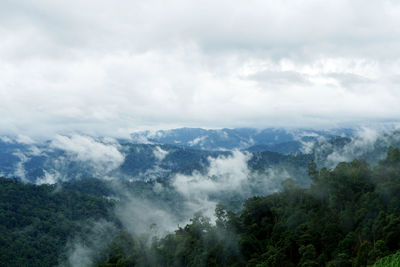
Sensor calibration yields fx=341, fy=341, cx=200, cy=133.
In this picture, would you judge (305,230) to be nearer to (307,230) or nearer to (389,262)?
(307,230)

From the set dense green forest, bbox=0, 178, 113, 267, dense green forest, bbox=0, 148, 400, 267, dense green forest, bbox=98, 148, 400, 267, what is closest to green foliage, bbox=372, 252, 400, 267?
dense green forest, bbox=0, 148, 400, 267

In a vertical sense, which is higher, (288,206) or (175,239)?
(288,206)

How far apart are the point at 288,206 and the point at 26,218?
496 feet

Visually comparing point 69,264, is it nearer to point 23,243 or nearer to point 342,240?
point 23,243

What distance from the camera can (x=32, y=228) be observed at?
164 metres

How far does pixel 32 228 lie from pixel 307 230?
149 meters

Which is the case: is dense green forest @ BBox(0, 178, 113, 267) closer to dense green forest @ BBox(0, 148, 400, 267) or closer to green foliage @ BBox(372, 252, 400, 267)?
dense green forest @ BBox(0, 148, 400, 267)

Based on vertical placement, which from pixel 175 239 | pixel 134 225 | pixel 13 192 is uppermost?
pixel 175 239

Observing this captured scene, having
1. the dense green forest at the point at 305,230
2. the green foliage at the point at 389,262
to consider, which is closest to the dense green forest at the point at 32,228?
the dense green forest at the point at 305,230

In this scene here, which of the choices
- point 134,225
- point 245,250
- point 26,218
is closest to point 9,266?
point 26,218

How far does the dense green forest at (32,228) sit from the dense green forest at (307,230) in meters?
73.7

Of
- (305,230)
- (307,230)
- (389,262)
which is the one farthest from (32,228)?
(389,262)

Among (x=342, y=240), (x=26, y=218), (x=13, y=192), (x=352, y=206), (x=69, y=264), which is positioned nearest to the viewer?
(x=342, y=240)

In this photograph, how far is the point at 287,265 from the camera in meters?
51.6
